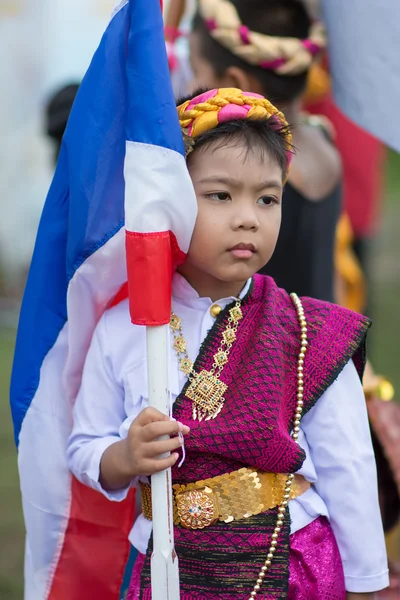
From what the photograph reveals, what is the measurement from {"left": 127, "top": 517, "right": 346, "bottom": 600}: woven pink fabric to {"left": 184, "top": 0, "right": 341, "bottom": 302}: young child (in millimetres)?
1170

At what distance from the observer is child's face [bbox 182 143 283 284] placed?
188 centimetres

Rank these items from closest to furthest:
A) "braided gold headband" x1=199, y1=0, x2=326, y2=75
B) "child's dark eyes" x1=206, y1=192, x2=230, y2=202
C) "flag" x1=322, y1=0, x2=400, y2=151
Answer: "child's dark eyes" x1=206, y1=192, x2=230, y2=202 < "flag" x1=322, y1=0, x2=400, y2=151 < "braided gold headband" x1=199, y1=0, x2=326, y2=75

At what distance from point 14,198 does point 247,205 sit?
5544 mm

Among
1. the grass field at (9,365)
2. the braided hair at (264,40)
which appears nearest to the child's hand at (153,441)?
the braided hair at (264,40)

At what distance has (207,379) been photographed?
76.7 inches

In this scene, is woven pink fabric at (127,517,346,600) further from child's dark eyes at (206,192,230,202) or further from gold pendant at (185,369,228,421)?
child's dark eyes at (206,192,230,202)

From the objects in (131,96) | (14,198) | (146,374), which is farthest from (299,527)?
(14,198)

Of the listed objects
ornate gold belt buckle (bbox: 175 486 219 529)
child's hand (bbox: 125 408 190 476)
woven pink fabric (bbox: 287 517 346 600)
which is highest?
child's hand (bbox: 125 408 190 476)

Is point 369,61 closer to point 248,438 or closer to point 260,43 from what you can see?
point 260,43

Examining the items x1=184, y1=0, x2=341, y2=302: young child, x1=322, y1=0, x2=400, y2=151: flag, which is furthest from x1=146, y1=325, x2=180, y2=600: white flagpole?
x1=184, y1=0, x2=341, y2=302: young child

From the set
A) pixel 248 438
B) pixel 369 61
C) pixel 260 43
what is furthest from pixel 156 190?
pixel 260 43

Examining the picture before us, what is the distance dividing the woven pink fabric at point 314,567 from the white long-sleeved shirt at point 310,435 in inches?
0.8

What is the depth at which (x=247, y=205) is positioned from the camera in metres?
1.89

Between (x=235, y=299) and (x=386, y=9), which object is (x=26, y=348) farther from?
(x=386, y=9)
